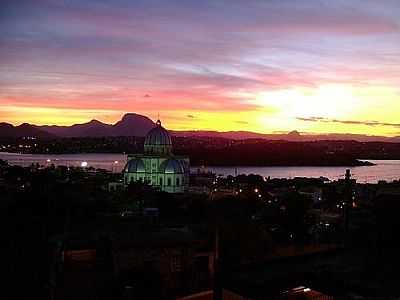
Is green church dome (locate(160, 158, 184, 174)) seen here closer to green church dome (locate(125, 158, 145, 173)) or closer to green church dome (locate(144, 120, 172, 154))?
green church dome (locate(125, 158, 145, 173))

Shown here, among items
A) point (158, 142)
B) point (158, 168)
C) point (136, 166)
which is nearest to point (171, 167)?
point (158, 168)

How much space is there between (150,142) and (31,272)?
3519 cm

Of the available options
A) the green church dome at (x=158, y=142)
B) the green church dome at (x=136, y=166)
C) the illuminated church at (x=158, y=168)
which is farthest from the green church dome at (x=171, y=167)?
the green church dome at (x=158, y=142)

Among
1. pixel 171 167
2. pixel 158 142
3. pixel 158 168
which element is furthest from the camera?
pixel 158 142

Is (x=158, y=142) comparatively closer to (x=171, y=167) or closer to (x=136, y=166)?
(x=136, y=166)

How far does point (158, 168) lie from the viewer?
4719 centimetres

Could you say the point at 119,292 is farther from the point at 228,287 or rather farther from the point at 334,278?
the point at 334,278

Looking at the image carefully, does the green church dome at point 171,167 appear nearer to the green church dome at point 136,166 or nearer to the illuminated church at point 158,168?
the illuminated church at point 158,168

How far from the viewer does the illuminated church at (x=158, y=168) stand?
46.6 m

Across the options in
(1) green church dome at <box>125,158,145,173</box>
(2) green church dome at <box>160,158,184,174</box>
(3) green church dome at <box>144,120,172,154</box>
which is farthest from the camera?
(3) green church dome at <box>144,120,172,154</box>

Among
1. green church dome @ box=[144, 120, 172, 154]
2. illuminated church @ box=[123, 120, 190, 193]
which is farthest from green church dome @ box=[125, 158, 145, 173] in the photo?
green church dome @ box=[144, 120, 172, 154]

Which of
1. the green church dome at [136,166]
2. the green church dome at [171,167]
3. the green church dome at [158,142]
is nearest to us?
the green church dome at [171,167]

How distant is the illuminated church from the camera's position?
4656cm

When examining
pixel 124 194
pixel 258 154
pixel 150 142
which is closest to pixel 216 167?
pixel 258 154
